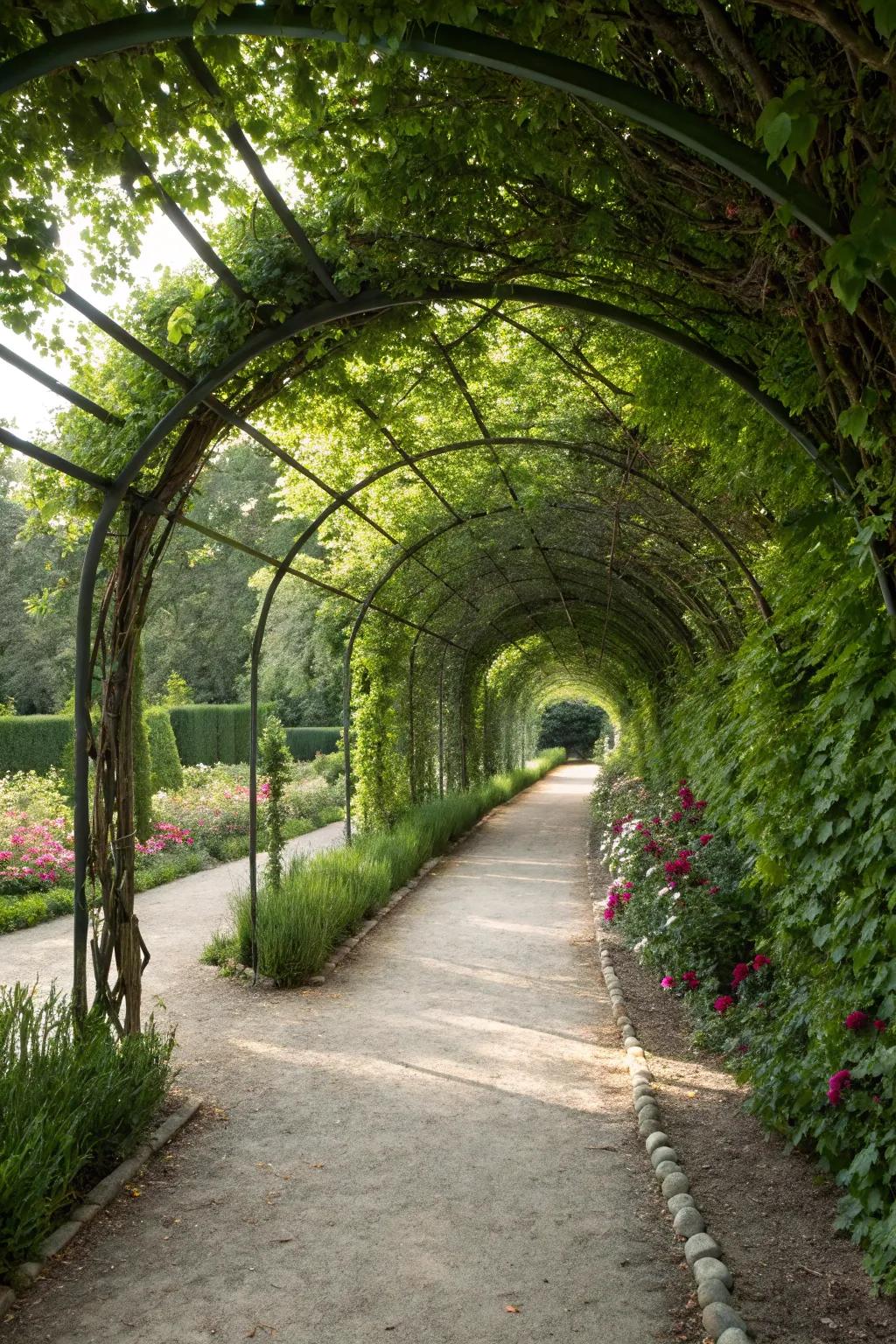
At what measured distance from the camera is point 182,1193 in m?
3.78

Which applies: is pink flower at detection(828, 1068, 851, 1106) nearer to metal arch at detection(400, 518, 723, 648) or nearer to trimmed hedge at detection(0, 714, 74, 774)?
metal arch at detection(400, 518, 723, 648)

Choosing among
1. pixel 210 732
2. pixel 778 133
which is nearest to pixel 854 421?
pixel 778 133

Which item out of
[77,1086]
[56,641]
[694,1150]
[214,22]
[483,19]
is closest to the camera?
[214,22]

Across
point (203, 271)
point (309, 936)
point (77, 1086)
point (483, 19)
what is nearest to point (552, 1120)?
point (77, 1086)

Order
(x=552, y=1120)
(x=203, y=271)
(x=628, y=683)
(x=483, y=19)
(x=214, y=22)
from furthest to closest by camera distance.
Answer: (x=628, y=683)
(x=203, y=271)
(x=552, y=1120)
(x=483, y=19)
(x=214, y=22)

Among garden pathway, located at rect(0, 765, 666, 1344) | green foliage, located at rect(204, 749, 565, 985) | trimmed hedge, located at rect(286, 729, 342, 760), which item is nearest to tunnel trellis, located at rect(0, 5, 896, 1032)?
green foliage, located at rect(204, 749, 565, 985)

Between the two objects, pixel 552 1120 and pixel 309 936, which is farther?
pixel 309 936

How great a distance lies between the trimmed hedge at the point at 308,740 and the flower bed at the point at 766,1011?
849 inches

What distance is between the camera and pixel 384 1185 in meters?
3.86

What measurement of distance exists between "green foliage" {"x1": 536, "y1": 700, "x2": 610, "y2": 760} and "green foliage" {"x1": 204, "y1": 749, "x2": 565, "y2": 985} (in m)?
41.5

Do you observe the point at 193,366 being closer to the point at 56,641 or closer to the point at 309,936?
the point at 309,936

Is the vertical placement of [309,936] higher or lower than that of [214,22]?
lower

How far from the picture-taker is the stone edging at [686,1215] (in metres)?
2.86

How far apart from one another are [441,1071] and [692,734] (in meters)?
4.44
